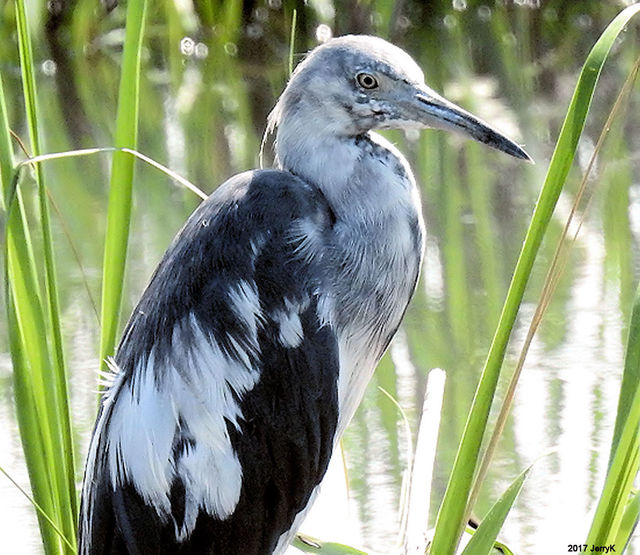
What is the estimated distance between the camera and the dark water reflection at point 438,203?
329cm

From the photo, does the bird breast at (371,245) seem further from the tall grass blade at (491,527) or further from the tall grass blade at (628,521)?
the tall grass blade at (628,521)

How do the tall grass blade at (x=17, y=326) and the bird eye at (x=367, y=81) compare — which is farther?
the bird eye at (x=367, y=81)

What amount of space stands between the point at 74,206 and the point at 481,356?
219cm

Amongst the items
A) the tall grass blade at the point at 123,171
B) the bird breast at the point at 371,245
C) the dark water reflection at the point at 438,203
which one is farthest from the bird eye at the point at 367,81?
the dark water reflection at the point at 438,203

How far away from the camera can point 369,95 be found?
2.22 meters

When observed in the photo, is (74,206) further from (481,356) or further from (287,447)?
(287,447)

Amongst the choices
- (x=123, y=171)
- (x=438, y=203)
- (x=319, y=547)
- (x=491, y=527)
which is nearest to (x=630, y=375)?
(x=491, y=527)

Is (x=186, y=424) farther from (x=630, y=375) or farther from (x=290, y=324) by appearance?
(x=630, y=375)

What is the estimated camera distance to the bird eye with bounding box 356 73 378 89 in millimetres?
2207

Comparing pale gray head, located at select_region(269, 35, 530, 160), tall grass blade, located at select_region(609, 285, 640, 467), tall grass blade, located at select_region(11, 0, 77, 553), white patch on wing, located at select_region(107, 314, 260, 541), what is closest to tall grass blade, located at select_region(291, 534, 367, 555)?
white patch on wing, located at select_region(107, 314, 260, 541)

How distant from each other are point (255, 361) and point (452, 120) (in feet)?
1.68

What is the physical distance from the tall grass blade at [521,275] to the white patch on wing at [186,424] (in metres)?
0.48

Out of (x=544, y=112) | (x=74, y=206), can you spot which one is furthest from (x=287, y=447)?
(x=544, y=112)

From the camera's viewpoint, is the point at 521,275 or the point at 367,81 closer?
the point at 521,275
